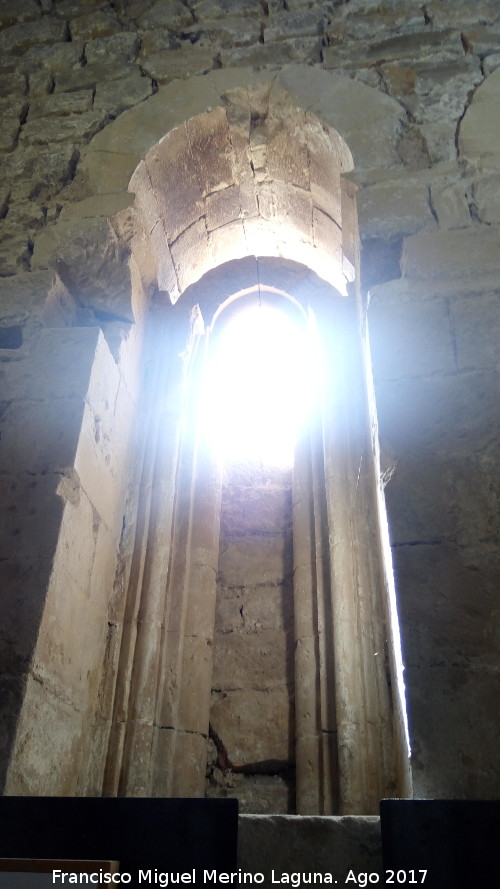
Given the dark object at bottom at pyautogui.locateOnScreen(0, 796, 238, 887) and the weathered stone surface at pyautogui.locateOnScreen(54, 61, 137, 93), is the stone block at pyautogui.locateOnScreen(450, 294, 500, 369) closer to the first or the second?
the dark object at bottom at pyautogui.locateOnScreen(0, 796, 238, 887)

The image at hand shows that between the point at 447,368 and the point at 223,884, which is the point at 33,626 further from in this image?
the point at 447,368

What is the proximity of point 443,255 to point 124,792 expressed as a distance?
8.63 ft

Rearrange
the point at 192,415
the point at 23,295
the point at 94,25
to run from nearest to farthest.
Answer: the point at 23,295 < the point at 94,25 < the point at 192,415

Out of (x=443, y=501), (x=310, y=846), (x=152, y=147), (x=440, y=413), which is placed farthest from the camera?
(x=152, y=147)

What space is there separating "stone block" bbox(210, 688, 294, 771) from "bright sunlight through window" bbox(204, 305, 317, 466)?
1.45 metres

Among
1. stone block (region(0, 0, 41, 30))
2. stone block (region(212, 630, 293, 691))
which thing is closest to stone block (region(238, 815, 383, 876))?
stone block (region(212, 630, 293, 691))

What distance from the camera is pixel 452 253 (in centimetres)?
264

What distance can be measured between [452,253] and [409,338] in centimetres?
46

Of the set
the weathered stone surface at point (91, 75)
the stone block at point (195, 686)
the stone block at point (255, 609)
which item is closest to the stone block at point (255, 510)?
the stone block at point (255, 609)

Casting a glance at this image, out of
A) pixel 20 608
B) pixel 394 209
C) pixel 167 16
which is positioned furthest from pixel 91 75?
pixel 20 608

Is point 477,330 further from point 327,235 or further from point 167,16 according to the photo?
point 167,16

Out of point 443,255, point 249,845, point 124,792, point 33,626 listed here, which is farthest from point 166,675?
point 443,255

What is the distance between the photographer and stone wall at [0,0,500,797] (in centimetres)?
198

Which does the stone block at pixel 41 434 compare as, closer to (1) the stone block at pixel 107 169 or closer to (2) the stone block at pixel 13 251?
(2) the stone block at pixel 13 251
